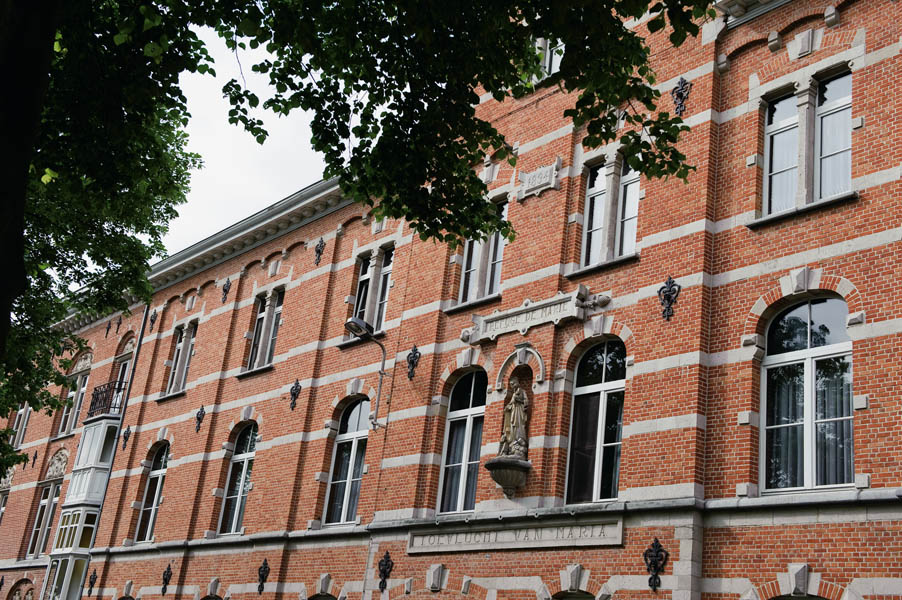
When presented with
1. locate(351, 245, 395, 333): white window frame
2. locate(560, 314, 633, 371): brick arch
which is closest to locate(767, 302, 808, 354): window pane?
locate(560, 314, 633, 371): brick arch

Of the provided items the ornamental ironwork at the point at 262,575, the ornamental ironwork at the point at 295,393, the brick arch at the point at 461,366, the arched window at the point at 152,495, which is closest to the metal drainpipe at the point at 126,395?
the arched window at the point at 152,495

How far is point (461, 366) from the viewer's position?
55.2 feet

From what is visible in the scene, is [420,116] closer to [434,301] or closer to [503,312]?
[503,312]

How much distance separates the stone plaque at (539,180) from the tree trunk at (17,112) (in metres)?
11.4

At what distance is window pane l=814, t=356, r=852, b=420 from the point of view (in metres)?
11.6

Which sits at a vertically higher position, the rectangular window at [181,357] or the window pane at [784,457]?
the rectangular window at [181,357]

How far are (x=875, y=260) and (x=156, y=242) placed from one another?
44.4 ft

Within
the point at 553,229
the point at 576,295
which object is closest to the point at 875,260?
the point at 576,295

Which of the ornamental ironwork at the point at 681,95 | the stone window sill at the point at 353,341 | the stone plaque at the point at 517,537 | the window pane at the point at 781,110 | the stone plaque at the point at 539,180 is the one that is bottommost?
the stone plaque at the point at 517,537

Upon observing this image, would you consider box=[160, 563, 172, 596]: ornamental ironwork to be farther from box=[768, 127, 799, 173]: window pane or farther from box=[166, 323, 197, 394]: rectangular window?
box=[768, 127, 799, 173]: window pane

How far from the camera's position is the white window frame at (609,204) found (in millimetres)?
15086

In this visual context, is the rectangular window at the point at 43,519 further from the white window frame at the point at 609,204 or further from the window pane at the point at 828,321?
the window pane at the point at 828,321

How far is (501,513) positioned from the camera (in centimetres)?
1471

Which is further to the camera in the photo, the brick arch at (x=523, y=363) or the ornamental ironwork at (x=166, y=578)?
the ornamental ironwork at (x=166, y=578)
